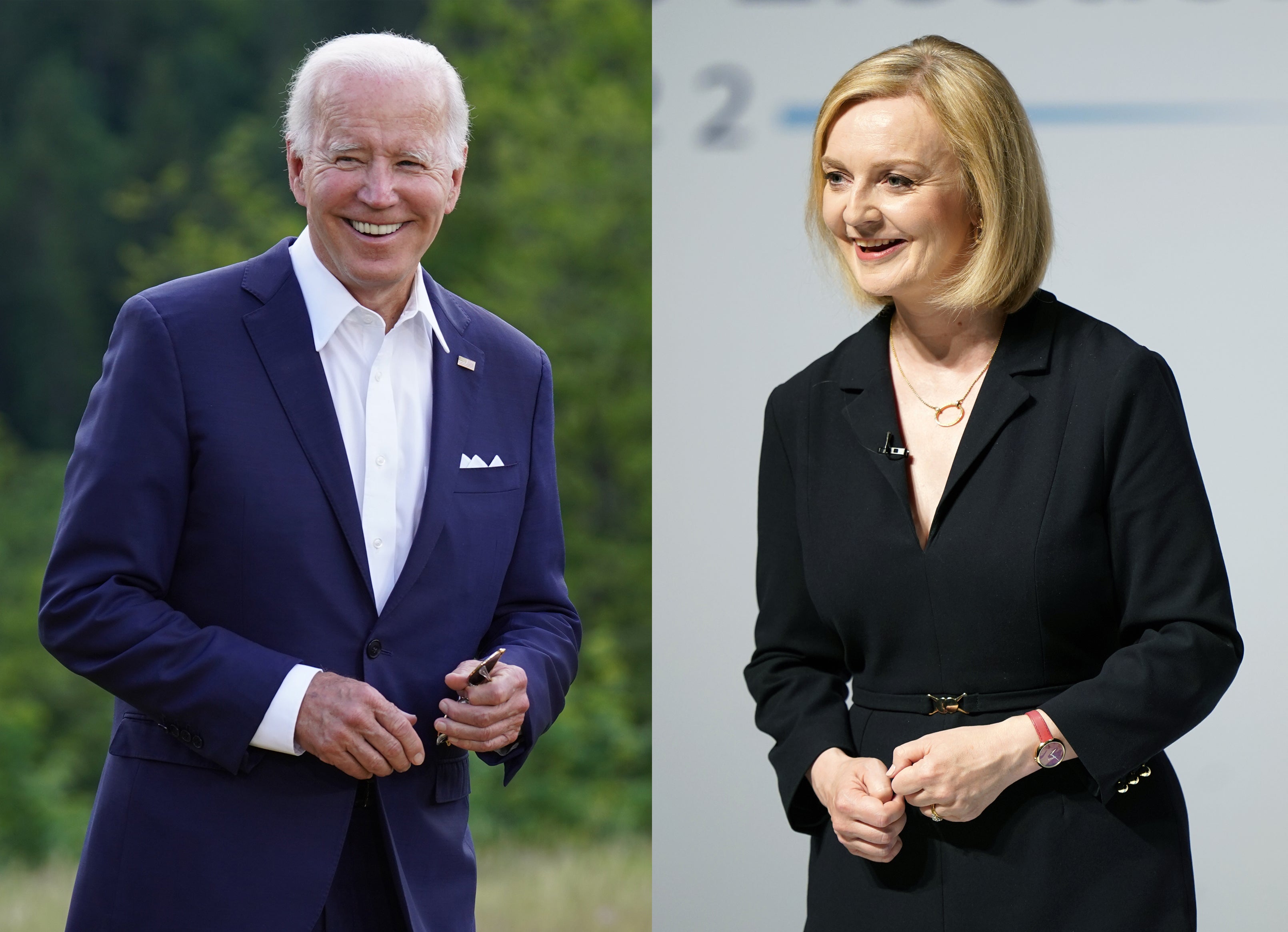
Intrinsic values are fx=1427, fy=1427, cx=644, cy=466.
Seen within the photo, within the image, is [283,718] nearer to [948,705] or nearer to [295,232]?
[948,705]

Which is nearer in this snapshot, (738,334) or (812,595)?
(812,595)

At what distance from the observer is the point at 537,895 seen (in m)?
4.65

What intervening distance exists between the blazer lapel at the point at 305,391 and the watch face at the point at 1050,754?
0.86 meters

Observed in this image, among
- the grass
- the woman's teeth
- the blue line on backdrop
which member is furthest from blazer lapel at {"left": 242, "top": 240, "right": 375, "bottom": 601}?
the grass

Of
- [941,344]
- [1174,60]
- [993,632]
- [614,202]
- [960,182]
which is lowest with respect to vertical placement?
[993,632]

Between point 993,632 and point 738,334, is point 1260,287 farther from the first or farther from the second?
point 993,632

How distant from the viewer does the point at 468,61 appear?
8.95 meters

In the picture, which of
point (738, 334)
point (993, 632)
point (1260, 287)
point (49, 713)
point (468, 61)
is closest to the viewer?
point (993, 632)

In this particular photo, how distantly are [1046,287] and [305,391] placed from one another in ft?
4.86

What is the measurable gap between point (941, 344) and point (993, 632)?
41 cm

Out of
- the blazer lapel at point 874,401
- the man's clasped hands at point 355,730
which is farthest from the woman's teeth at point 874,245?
the man's clasped hands at point 355,730

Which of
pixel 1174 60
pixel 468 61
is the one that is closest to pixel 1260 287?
pixel 1174 60

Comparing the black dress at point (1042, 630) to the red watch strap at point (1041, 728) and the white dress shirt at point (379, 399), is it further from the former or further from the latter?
the white dress shirt at point (379, 399)

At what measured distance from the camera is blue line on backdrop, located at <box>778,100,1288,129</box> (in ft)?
8.75
